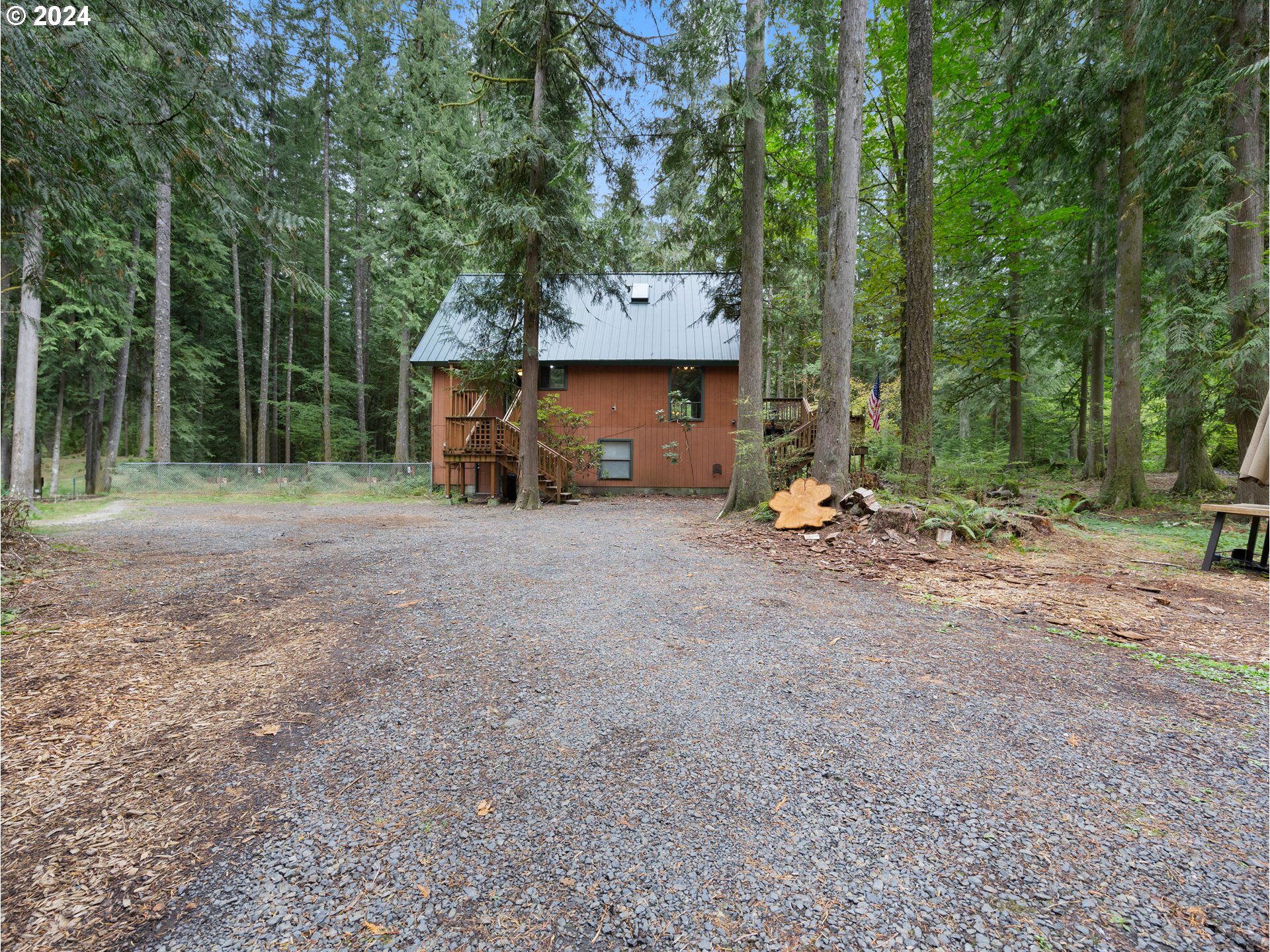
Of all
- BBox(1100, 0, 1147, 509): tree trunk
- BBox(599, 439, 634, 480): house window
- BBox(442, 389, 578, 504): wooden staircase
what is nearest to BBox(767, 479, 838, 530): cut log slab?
BBox(1100, 0, 1147, 509): tree trunk

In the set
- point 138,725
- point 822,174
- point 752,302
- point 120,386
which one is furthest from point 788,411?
point 120,386

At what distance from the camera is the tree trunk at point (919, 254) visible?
689 centimetres

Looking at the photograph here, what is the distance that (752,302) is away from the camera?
9.16 metres

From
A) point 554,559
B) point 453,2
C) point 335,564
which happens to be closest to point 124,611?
point 335,564

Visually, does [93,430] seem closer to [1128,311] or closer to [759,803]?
[759,803]

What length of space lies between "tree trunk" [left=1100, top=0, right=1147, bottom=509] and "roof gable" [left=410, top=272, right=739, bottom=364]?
7.65 metres

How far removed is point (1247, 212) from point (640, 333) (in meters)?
11.9

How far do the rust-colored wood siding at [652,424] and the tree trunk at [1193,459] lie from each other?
8987 millimetres

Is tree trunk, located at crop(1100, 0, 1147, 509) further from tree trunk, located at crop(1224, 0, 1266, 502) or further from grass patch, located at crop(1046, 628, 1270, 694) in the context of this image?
grass patch, located at crop(1046, 628, 1270, 694)

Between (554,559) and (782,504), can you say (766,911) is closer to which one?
(554,559)

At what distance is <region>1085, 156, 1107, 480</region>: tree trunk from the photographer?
10.2m

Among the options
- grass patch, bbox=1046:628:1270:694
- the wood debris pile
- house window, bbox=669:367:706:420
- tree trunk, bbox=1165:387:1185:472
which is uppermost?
house window, bbox=669:367:706:420

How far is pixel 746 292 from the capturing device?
918 centimetres

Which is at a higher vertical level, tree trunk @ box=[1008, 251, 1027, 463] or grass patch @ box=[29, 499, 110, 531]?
tree trunk @ box=[1008, 251, 1027, 463]
